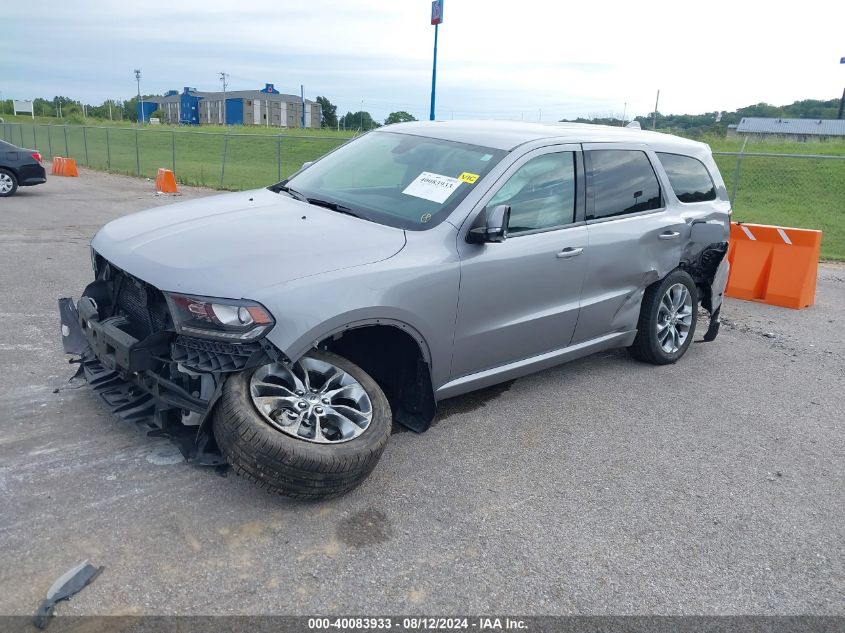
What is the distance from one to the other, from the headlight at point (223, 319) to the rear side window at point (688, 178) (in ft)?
12.2

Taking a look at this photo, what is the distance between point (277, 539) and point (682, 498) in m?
2.10

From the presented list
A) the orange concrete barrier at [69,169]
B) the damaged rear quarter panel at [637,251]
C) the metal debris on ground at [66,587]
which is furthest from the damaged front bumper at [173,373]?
the orange concrete barrier at [69,169]

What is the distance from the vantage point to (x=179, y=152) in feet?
122

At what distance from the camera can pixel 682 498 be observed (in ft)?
12.3

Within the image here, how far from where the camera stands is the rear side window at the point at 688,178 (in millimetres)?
5629

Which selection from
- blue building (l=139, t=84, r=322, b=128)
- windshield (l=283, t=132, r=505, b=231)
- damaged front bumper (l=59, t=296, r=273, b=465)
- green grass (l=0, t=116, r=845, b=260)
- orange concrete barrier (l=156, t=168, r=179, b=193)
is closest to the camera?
damaged front bumper (l=59, t=296, r=273, b=465)

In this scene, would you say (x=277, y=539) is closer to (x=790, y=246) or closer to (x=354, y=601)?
(x=354, y=601)

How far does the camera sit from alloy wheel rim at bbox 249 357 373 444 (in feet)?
10.9

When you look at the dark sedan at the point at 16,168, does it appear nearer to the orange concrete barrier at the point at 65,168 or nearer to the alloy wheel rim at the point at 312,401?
the orange concrete barrier at the point at 65,168

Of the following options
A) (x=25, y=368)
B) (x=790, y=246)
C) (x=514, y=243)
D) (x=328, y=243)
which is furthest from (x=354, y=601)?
(x=790, y=246)

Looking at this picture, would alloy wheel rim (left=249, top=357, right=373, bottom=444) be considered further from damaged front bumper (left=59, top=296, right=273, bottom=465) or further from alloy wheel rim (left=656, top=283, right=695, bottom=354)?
alloy wheel rim (left=656, top=283, right=695, bottom=354)

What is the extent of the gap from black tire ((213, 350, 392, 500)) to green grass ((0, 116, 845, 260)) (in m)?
12.1

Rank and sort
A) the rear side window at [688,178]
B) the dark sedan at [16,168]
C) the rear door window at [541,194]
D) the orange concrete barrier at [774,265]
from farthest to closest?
the dark sedan at [16,168], the orange concrete barrier at [774,265], the rear side window at [688,178], the rear door window at [541,194]

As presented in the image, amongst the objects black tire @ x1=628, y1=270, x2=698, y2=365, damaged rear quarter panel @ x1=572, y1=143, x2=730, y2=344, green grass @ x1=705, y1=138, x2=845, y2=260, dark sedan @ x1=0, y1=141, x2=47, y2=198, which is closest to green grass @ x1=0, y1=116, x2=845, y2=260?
green grass @ x1=705, y1=138, x2=845, y2=260
